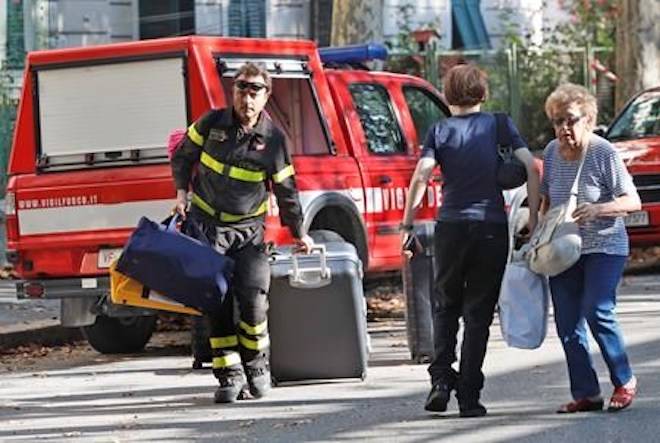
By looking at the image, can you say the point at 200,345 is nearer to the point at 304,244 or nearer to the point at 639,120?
the point at 304,244

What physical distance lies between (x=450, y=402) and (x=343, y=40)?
13.4m

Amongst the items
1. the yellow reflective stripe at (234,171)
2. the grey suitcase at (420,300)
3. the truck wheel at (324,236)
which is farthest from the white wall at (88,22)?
the yellow reflective stripe at (234,171)

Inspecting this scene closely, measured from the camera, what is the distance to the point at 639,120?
20.7m

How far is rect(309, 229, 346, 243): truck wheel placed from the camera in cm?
1367

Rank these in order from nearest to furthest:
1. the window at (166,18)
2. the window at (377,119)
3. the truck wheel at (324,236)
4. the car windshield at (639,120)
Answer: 1. the truck wheel at (324,236)
2. the window at (377,119)
3. the car windshield at (639,120)
4. the window at (166,18)

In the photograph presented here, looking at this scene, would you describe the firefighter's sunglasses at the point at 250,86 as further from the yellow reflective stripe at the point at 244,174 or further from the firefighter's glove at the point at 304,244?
the firefighter's glove at the point at 304,244

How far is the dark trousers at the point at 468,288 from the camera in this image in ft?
32.2

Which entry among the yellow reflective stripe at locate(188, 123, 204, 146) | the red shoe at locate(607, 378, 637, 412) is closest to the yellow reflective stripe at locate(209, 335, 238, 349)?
the yellow reflective stripe at locate(188, 123, 204, 146)

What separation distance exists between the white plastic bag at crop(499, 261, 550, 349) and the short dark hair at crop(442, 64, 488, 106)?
869mm

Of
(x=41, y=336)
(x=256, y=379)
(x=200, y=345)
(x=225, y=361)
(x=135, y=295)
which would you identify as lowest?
(x=41, y=336)

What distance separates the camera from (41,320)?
1589 centimetres

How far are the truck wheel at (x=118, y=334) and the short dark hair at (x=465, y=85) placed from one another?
5.12 meters

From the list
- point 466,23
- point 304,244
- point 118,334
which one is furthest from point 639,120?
point 466,23

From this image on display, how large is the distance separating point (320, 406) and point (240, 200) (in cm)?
125
